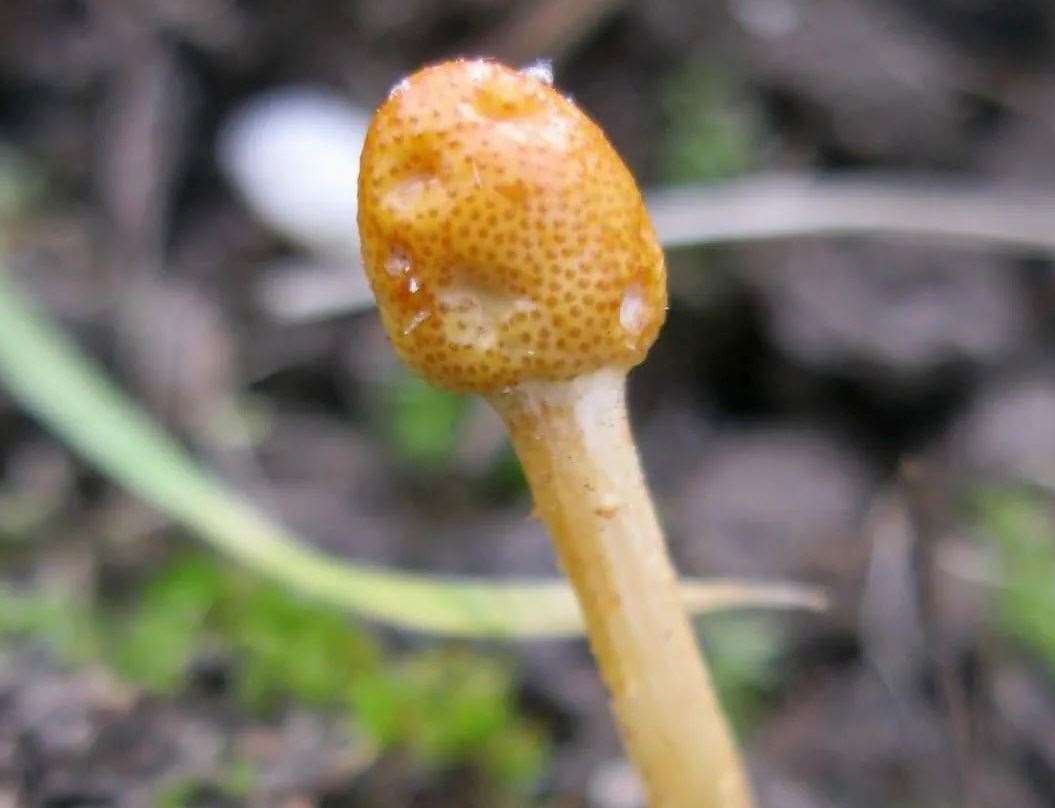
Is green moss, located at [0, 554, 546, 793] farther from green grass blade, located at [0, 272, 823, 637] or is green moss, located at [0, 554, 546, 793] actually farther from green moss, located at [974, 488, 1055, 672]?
green moss, located at [974, 488, 1055, 672]

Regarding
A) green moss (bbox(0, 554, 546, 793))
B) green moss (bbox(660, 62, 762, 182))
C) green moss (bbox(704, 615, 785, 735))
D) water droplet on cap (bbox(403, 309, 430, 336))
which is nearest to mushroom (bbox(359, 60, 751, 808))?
water droplet on cap (bbox(403, 309, 430, 336))

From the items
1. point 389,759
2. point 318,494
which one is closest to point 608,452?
point 389,759

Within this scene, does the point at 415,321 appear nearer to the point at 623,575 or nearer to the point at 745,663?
the point at 623,575

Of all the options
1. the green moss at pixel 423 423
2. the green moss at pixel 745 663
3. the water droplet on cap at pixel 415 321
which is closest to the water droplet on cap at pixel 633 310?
the water droplet on cap at pixel 415 321

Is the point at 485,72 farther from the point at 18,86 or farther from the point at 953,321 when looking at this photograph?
the point at 18,86

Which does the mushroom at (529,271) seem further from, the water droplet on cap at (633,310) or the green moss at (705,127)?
the green moss at (705,127)

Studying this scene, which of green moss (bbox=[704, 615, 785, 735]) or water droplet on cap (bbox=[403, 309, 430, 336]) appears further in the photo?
green moss (bbox=[704, 615, 785, 735])
